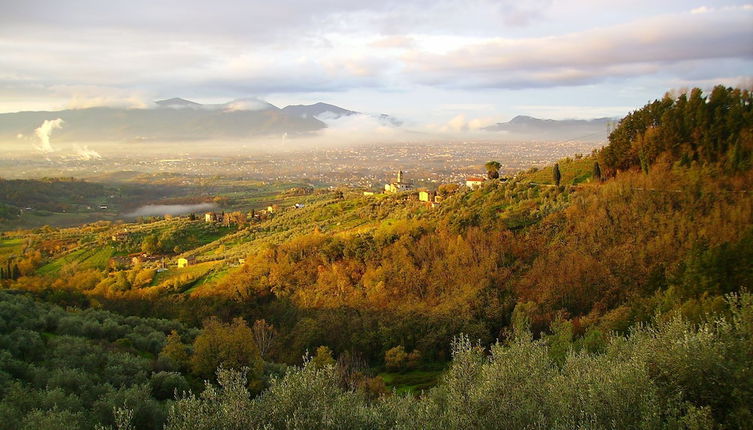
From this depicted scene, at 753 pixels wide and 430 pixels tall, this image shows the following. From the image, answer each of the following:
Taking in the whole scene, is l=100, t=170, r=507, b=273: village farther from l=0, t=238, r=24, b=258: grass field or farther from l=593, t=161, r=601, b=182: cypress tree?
l=593, t=161, r=601, b=182: cypress tree

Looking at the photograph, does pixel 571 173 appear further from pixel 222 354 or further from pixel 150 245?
pixel 150 245

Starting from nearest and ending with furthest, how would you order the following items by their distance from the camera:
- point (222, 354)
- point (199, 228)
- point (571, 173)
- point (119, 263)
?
1. point (222, 354)
2. point (571, 173)
3. point (119, 263)
4. point (199, 228)

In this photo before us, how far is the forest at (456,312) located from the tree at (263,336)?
0.23 metres

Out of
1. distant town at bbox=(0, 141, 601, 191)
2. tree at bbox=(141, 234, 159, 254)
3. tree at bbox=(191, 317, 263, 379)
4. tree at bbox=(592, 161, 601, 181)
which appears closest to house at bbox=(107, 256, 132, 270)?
tree at bbox=(141, 234, 159, 254)

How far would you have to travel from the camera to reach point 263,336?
30.0 m

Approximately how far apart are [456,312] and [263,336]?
12510mm

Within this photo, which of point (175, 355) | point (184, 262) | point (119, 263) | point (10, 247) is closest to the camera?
point (175, 355)

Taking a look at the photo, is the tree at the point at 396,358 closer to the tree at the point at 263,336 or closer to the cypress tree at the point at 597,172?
the tree at the point at 263,336

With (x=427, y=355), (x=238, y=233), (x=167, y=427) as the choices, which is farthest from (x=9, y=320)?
(x=238, y=233)

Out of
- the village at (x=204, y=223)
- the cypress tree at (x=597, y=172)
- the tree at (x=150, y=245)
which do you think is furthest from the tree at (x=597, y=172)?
the tree at (x=150, y=245)

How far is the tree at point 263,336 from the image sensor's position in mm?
29770

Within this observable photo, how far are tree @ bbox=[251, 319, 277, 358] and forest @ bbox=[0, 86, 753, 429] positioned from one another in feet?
0.76

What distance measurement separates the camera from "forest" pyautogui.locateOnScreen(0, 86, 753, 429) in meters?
9.45

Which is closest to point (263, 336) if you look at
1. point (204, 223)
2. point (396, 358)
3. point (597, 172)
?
point (396, 358)
